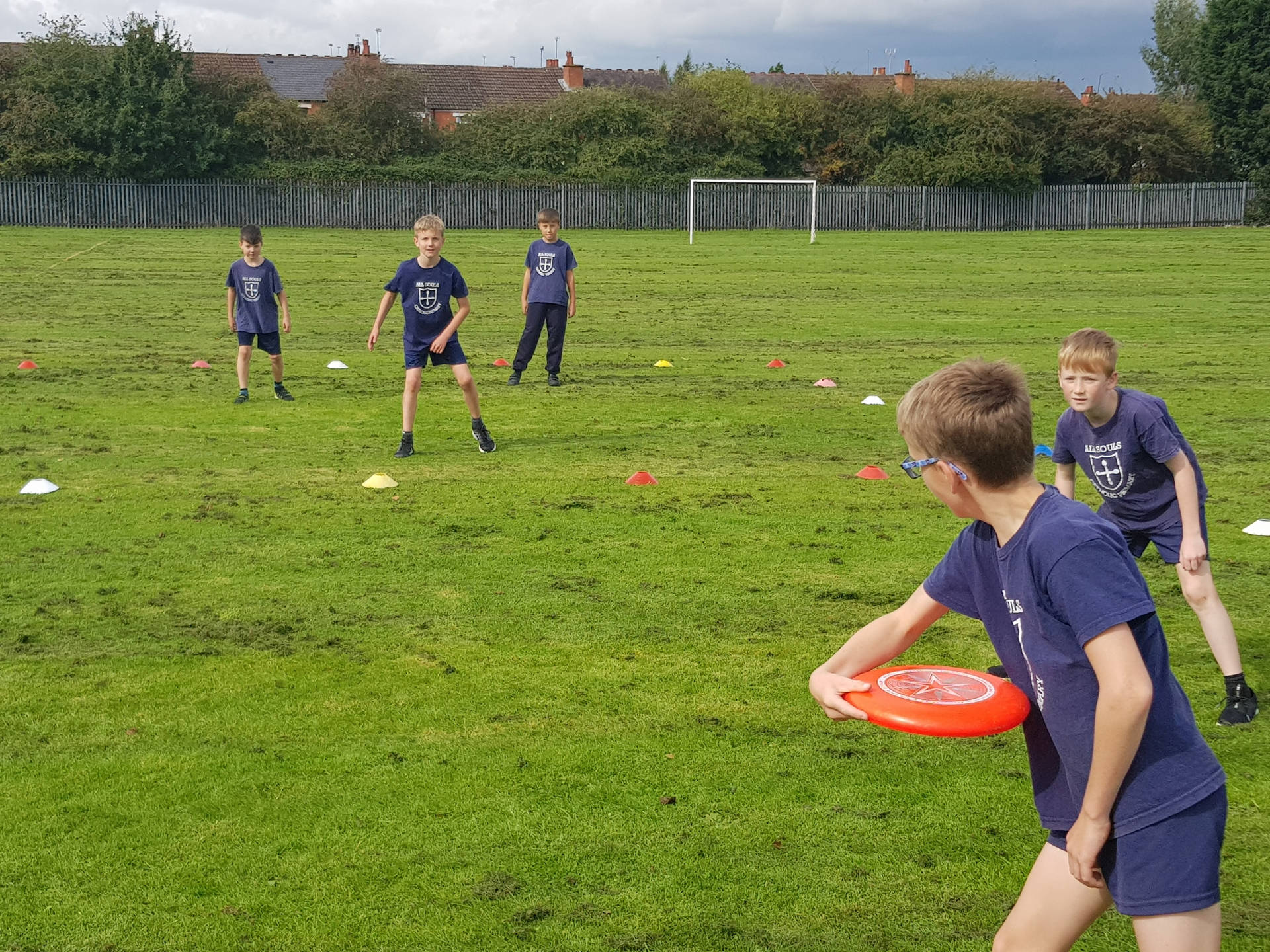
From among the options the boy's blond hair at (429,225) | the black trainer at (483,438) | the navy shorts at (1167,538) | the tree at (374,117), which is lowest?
the black trainer at (483,438)

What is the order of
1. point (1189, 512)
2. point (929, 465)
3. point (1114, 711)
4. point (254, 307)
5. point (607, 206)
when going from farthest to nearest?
point (607, 206) < point (254, 307) < point (1189, 512) < point (929, 465) < point (1114, 711)

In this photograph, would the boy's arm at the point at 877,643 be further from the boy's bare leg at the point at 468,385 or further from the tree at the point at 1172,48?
the tree at the point at 1172,48

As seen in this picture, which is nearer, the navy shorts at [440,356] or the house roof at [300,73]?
the navy shorts at [440,356]

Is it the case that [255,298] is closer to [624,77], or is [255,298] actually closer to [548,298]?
[548,298]

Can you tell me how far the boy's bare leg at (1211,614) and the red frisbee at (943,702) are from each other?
8.09 feet

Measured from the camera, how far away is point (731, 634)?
22.2 feet

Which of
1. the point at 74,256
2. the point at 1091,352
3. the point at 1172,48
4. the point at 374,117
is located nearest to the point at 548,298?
the point at 1091,352

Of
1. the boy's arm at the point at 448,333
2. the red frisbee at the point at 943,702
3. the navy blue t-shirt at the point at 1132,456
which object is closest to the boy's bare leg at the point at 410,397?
the boy's arm at the point at 448,333

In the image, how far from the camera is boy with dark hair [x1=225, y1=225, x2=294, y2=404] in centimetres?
1391

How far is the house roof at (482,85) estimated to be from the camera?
78.7 m

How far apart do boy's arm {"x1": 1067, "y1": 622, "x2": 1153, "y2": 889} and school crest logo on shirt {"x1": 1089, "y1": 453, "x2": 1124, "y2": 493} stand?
9.74 ft

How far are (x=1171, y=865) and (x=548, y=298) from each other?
12875 millimetres

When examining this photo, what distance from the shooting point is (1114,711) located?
264cm

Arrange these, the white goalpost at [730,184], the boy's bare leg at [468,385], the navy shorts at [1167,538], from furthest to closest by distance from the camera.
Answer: the white goalpost at [730,184] < the boy's bare leg at [468,385] < the navy shorts at [1167,538]
